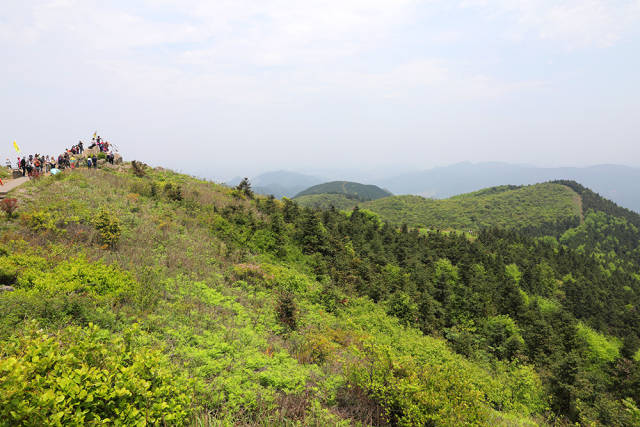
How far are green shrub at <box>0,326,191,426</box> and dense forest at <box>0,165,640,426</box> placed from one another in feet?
0.08

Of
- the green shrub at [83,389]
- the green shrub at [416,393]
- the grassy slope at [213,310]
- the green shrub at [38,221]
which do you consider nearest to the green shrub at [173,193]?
the grassy slope at [213,310]

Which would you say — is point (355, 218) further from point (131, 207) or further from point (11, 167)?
point (11, 167)

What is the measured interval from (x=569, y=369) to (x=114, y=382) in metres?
17.8

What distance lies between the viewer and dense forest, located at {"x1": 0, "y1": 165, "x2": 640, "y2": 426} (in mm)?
4141

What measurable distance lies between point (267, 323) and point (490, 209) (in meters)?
102

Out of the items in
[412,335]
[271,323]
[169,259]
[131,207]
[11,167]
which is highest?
[11,167]

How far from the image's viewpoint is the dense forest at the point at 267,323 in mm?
4141

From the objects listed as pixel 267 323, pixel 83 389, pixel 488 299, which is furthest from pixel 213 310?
pixel 488 299

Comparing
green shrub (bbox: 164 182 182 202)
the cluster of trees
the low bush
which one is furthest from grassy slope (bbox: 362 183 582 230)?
the low bush

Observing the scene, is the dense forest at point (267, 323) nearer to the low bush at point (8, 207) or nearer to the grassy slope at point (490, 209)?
the low bush at point (8, 207)

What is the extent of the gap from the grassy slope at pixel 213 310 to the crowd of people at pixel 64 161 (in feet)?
20.1

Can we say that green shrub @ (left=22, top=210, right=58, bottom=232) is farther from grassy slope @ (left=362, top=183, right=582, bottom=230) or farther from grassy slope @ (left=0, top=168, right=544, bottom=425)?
grassy slope @ (left=362, top=183, right=582, bottom=230)

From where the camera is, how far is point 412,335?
13367 millimetres

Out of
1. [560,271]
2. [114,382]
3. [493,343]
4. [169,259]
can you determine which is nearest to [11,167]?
[169,259]
